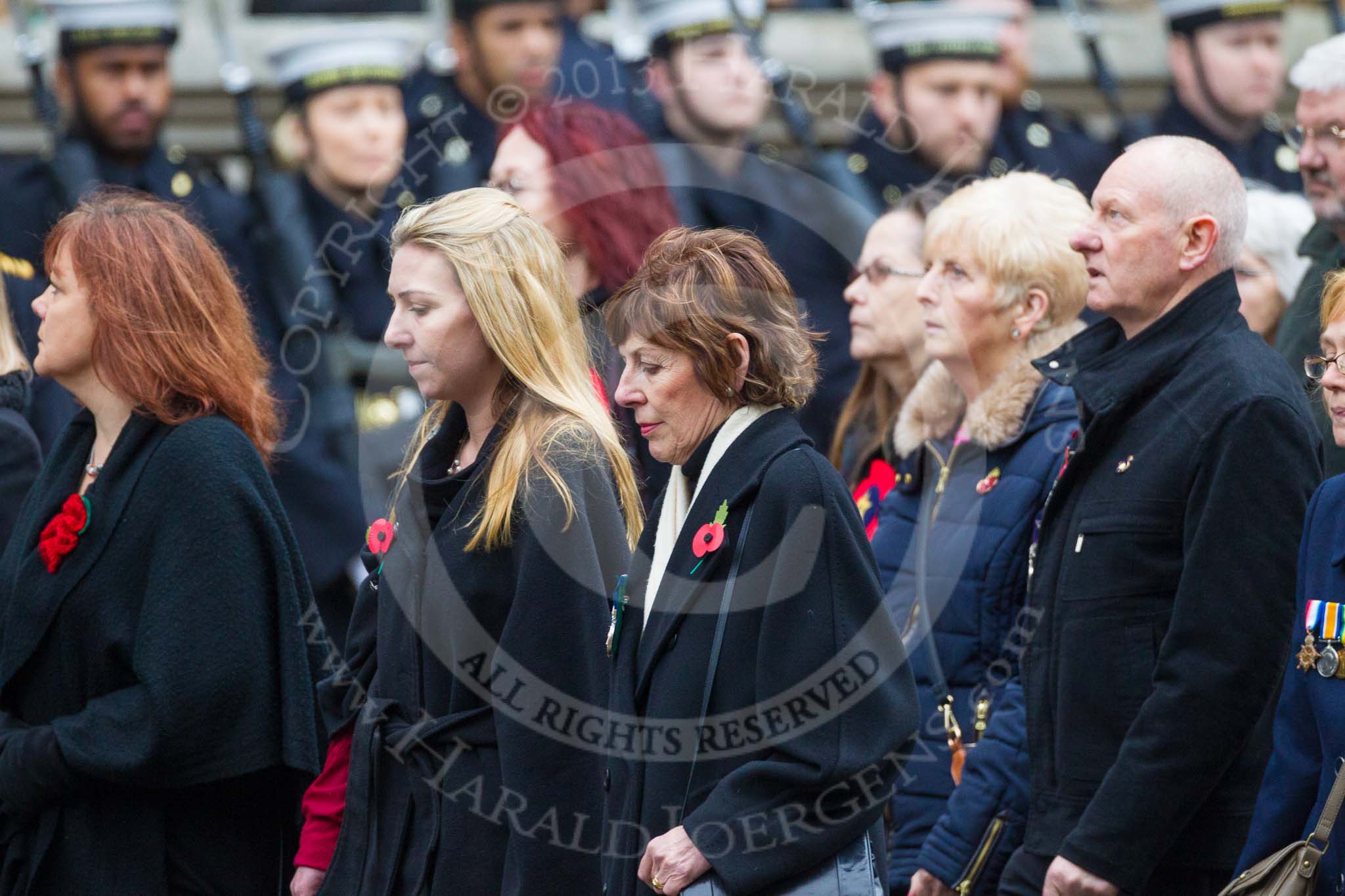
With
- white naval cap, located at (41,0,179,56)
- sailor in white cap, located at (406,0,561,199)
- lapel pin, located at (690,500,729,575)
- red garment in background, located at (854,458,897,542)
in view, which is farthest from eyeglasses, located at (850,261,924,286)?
white naval cap, located at (41,0,179,56)

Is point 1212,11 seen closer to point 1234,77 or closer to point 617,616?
point 1234,77

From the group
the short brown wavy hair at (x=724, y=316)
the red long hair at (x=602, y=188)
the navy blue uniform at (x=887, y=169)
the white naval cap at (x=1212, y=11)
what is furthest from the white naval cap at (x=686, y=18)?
the short brown wavy hair at (x=724, y=316)

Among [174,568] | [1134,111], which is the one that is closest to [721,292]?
[174,568]

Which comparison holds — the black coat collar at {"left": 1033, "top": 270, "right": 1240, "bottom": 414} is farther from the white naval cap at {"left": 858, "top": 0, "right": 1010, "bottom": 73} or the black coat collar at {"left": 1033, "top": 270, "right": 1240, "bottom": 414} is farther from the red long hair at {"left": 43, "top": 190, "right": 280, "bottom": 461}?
the white naval cap at {"left": 858, "top": 0, "right": 1010, "bottom": 73}

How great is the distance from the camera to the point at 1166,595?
348 cm

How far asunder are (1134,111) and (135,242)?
718cm

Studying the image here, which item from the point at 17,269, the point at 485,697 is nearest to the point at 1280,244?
the point at 485,697

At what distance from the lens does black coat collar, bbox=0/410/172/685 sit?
3.58 meters

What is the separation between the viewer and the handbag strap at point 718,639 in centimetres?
307

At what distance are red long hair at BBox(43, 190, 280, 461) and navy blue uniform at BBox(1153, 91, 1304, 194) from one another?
5505 millimetres

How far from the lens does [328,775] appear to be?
362cm

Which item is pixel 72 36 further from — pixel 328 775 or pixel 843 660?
pixel 843 660

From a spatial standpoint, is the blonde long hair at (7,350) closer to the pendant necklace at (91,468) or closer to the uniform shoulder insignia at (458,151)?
the pendant necklace at (91,468)

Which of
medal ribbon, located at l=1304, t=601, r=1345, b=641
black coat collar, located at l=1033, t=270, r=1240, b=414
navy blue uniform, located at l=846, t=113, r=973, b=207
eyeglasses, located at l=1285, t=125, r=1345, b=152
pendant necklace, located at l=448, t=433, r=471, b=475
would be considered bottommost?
medal ribbon, located at l=1304, t=601, r=1345, b=641
